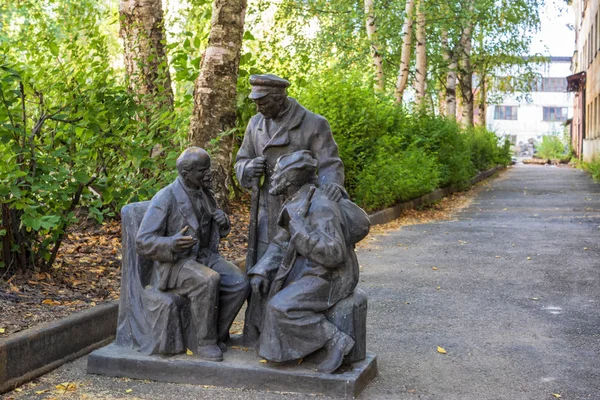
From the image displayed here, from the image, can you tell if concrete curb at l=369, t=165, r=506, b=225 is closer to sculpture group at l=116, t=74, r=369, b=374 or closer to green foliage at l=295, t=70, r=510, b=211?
green foliage at l=295, t=70, r=510, b=211

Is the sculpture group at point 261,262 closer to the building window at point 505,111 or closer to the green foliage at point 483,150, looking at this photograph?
the green foliage at point 483,150

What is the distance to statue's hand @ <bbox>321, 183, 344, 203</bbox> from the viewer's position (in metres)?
5.27

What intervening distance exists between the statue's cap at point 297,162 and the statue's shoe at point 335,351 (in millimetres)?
1059

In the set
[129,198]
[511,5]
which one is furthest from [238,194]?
[511,5]

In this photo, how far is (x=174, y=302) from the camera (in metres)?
5.25

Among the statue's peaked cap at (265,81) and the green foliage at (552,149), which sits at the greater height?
the statue's peaked cap at (265,81)

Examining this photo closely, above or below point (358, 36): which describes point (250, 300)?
below

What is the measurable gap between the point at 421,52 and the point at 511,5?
36.0 feet

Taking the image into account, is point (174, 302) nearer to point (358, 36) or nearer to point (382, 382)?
point (382, 382)

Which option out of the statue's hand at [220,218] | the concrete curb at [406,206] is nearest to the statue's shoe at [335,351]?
the statue's hand at [220,218]

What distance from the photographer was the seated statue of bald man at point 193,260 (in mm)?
5207

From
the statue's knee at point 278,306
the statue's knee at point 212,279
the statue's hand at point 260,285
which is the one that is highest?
the statue's knee at point 212,279

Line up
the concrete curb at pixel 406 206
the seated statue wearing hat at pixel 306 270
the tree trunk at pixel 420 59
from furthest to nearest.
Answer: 1. the tree trunk at pixel 420 59
2. the concrete curb at pixel 406 206
3. the seated statue wearing hat at pixel 306 270

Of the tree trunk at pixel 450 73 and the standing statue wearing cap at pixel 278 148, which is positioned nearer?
the standing statue wearing cap at pixel 278 148
